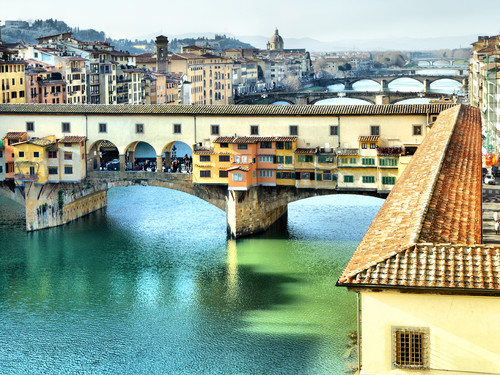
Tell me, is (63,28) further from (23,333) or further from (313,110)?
(23,333)

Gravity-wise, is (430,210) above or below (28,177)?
above

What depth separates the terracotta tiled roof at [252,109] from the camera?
34.2 metres

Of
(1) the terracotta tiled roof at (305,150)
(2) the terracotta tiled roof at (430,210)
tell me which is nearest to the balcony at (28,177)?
(1) the terracotta tiled roof at (305,150)

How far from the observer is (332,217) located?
37.9 metres

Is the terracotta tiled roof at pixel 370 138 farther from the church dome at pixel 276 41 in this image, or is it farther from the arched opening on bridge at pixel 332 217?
the church dome at pixel 276 41

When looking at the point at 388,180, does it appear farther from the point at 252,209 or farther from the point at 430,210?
the point at 430,210

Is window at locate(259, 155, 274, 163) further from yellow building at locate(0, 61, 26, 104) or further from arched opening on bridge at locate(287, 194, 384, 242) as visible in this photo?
yellow building at locate(0, 61, 26, 104)

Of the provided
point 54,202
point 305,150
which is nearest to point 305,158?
point 305,150

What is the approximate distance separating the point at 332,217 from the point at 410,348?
2766cm

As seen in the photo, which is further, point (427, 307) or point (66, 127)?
point (66, 127)

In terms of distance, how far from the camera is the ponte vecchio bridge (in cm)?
3425

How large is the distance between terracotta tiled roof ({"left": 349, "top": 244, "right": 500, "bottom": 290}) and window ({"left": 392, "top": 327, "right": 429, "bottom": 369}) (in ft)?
2.14

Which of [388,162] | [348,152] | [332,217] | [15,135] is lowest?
[332,217]

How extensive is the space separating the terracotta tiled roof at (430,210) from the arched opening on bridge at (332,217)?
39.2ft
